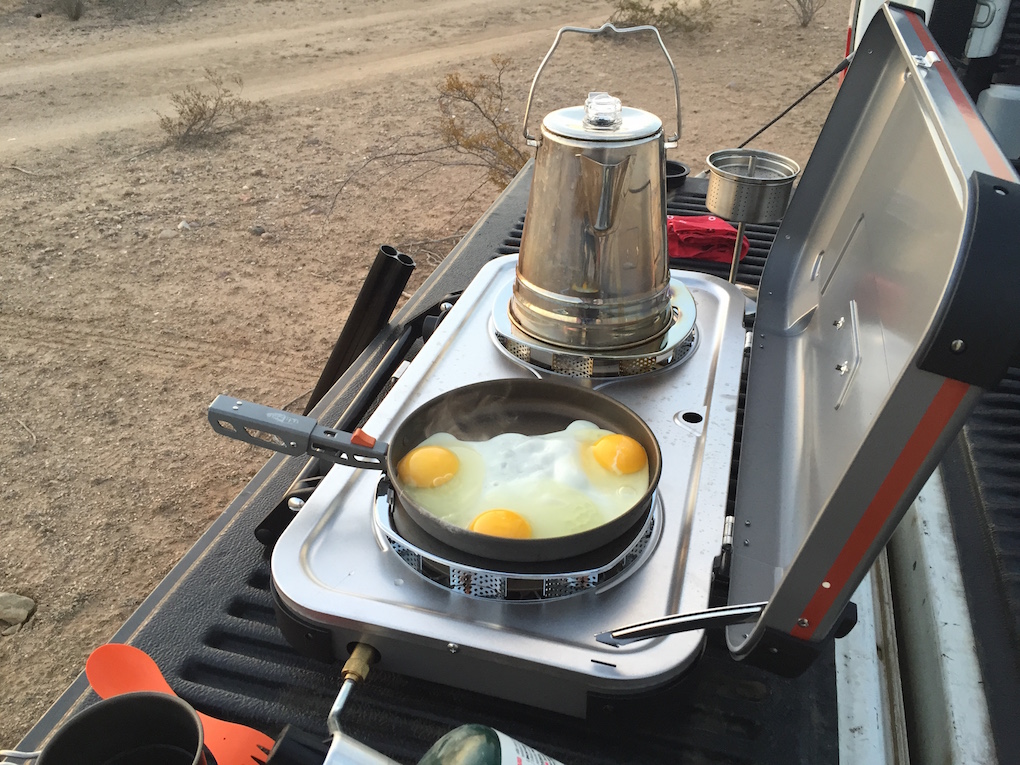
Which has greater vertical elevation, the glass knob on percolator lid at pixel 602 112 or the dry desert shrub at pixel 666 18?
the glass knob on percolator lid at pixel 602 112

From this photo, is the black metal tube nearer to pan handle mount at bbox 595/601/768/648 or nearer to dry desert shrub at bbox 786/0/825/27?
pan handle mount at bbox 595/601/768/648

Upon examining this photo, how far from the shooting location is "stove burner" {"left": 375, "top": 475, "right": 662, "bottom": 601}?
953mm

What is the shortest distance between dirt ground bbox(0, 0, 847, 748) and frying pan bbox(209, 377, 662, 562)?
1604 millimetres

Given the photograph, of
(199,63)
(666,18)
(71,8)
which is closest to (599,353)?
(199,63)

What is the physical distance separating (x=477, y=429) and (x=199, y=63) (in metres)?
7.49

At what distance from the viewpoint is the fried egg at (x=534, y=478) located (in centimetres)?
107

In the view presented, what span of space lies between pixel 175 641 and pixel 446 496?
44 cm

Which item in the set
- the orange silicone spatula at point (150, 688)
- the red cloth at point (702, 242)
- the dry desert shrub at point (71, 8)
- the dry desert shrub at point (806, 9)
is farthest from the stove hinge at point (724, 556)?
the dry desert shrub at point (71, 8)

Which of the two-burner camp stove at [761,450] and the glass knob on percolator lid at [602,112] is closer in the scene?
the two-burner camp stove at [761,450]

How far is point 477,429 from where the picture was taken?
1.23m

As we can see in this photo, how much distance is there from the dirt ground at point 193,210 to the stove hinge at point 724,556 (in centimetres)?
200

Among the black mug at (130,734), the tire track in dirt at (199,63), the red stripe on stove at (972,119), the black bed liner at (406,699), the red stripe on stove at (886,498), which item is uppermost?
the red stripe on stove at (972,119)

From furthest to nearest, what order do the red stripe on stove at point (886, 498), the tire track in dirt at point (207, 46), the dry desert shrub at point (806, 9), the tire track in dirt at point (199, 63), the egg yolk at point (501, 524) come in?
the dry desert shrub at point (806, 9) < the tire track in dirt at point (207, 46) < the tire track in dirt at point (199, 63) < the egg yolk at point (501, 524) < the red stripe on stove at point (886, 498)

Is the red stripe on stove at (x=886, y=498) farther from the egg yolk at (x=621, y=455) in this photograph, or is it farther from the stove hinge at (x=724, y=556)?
the egg yolk at (x=621, y=455)
